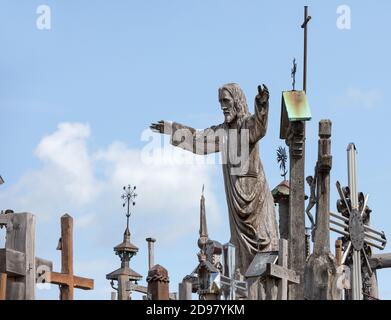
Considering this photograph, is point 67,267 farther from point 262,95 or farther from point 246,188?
point 262,95

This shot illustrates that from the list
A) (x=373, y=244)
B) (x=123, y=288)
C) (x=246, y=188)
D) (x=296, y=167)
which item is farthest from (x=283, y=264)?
(x=373, y=244)

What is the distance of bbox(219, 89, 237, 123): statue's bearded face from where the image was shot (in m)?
15.8

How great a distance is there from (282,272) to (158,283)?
2.08 metres

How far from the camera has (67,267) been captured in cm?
1292

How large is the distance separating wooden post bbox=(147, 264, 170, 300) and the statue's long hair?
5.10 meters

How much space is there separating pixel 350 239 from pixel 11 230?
20.1 feet

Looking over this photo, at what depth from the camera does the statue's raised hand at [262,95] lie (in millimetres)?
15211

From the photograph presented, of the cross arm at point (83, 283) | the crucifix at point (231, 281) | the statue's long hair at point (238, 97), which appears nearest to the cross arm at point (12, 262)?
the cross arm at point (83, 283)

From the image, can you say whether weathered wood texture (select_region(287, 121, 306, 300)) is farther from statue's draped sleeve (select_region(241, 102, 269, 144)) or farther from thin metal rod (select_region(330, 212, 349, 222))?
thin metal rod (select_region(330, 212, 349, 222))

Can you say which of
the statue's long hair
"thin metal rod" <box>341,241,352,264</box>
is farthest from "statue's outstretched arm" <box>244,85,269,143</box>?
"thin metal rod" <box>341,241,352,264</box>

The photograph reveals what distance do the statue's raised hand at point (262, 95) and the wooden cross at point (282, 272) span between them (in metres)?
2.79
